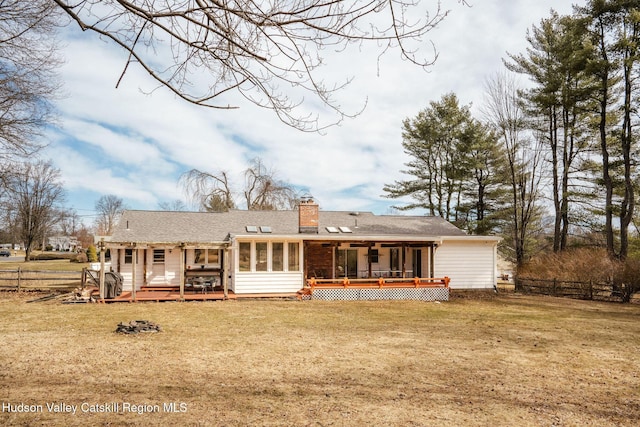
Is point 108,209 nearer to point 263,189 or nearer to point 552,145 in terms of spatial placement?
point 263,189

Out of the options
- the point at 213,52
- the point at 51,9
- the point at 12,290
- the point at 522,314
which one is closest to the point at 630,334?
the point at 522,314

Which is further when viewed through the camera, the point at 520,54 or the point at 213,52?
the point at 520,54

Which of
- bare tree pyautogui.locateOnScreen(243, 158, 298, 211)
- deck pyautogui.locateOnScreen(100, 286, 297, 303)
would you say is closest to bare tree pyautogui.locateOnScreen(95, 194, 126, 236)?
bare tree pyautogui.locateOnScreen(243, 158, 298, 211)

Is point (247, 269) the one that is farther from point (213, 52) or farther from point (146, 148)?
point (213, 52)

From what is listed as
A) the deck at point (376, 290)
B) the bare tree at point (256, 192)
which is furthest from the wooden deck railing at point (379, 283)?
the bare tree at point (256, 192)

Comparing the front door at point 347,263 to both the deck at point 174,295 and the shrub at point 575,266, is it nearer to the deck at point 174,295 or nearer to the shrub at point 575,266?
the deck at point 174,295

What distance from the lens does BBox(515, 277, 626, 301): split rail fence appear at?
58.4 feet

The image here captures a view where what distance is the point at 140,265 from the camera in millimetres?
18812

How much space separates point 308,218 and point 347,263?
3496mm

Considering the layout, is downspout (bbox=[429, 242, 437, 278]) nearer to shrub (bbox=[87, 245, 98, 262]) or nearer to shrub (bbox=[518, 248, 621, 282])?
shrub (bbox=[518, 248, 621, 282])

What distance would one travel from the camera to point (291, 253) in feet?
58.2

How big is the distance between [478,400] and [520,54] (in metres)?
25.3

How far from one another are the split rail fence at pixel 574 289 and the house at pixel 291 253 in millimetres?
2434

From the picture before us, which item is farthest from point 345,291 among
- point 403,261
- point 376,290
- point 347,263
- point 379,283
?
point 403,261
